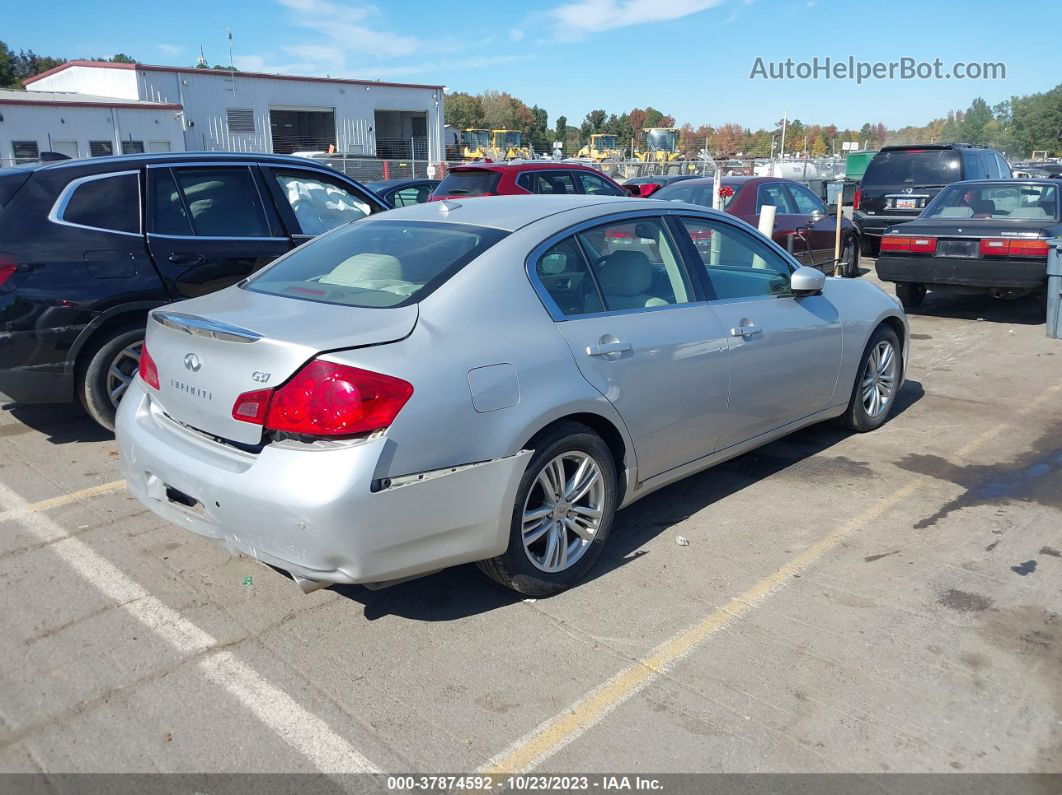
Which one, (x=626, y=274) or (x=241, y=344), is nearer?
(x=241, y=344)

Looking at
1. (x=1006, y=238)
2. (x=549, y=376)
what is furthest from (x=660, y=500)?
(x=1006, y=238)

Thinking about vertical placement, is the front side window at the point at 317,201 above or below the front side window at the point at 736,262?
above

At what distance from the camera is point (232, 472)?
10.4 feet

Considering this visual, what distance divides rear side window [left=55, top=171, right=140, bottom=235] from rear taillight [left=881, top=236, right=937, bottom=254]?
27.0ft

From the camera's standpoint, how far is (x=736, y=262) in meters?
4.99

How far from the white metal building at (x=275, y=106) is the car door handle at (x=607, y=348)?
1290 inches

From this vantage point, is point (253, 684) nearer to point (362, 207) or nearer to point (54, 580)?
point (54, 580)

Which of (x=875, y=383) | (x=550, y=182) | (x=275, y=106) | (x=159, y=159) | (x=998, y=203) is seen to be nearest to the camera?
(x=159, y=159)

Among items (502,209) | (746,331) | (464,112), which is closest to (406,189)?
(502,209)

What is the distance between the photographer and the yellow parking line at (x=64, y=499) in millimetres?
4603

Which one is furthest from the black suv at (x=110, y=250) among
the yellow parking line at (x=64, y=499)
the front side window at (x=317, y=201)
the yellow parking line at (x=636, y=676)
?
the yellow parking line at (x=636, y=676)

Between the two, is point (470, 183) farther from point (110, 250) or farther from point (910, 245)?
point (110, 250)

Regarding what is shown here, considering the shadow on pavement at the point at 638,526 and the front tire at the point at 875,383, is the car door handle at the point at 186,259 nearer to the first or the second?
the shadow on pavement at the point at 638,526

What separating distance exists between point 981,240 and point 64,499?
30.2 feet
